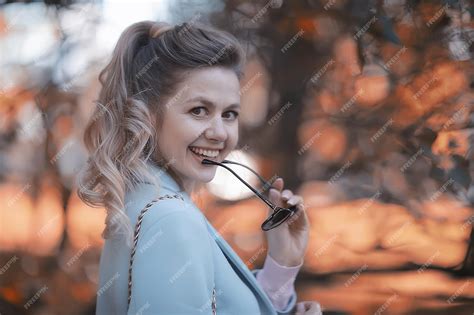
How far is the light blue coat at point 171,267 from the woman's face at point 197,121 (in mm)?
75

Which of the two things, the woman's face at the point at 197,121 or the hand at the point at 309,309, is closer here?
the woman's face at the point at 197,121

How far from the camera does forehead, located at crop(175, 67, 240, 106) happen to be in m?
1.07

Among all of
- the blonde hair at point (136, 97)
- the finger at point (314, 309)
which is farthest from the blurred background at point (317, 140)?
the blonde hair at point (136, 97)

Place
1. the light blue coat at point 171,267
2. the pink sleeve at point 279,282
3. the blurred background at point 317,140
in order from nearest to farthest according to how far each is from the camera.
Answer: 1. the light blue coat at point 171,267
2. the pink sleeve at point 279,282
3. the blurred background at point 317,140

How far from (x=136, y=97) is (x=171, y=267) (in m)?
0.37

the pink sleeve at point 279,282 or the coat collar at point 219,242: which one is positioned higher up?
the coat collar at point 219,242

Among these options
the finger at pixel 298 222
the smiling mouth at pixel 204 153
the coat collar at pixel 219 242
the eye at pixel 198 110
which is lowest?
the finger at pixel 298 222

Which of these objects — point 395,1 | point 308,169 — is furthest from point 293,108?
point 395,1

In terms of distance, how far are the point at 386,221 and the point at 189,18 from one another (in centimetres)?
130

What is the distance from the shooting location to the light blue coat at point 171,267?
888mm

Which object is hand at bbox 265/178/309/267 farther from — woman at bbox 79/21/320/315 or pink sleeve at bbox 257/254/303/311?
woman at bbox 79/21/320/315

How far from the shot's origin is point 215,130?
3.55ft

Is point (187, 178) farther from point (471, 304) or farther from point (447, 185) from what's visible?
point (471, 304)

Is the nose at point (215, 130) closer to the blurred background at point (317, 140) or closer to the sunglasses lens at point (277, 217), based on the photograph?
the sunglasses lens at point (277, 217)
